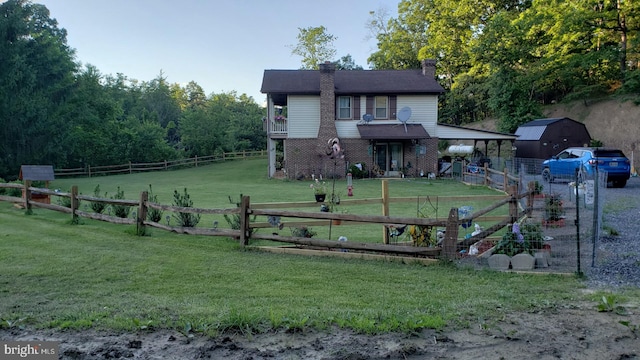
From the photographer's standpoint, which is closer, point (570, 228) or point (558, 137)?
point (570, 228)

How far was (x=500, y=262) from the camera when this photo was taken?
7.06 m

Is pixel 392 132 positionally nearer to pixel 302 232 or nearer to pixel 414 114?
pixel 414 114

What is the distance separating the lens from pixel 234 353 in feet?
13.0

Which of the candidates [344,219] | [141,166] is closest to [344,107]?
[141,166]

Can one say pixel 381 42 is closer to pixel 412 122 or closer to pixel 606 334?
pixel 412 122

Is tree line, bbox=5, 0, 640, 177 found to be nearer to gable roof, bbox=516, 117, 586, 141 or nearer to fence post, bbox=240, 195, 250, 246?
gable roof, bbox=516, 117, 586, 141

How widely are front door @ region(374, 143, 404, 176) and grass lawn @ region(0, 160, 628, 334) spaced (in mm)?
22047

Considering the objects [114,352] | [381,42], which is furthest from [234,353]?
[381,42]

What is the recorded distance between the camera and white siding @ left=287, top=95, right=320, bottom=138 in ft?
97.8

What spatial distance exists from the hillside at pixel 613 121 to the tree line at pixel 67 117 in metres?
33.5

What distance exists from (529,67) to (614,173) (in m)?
21.6

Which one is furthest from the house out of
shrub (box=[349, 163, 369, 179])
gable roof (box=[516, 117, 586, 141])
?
gable roof (box=[516, 117, 586, 141])

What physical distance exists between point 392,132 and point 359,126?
222 centimetres

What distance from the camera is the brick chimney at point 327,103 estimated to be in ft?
96.1
